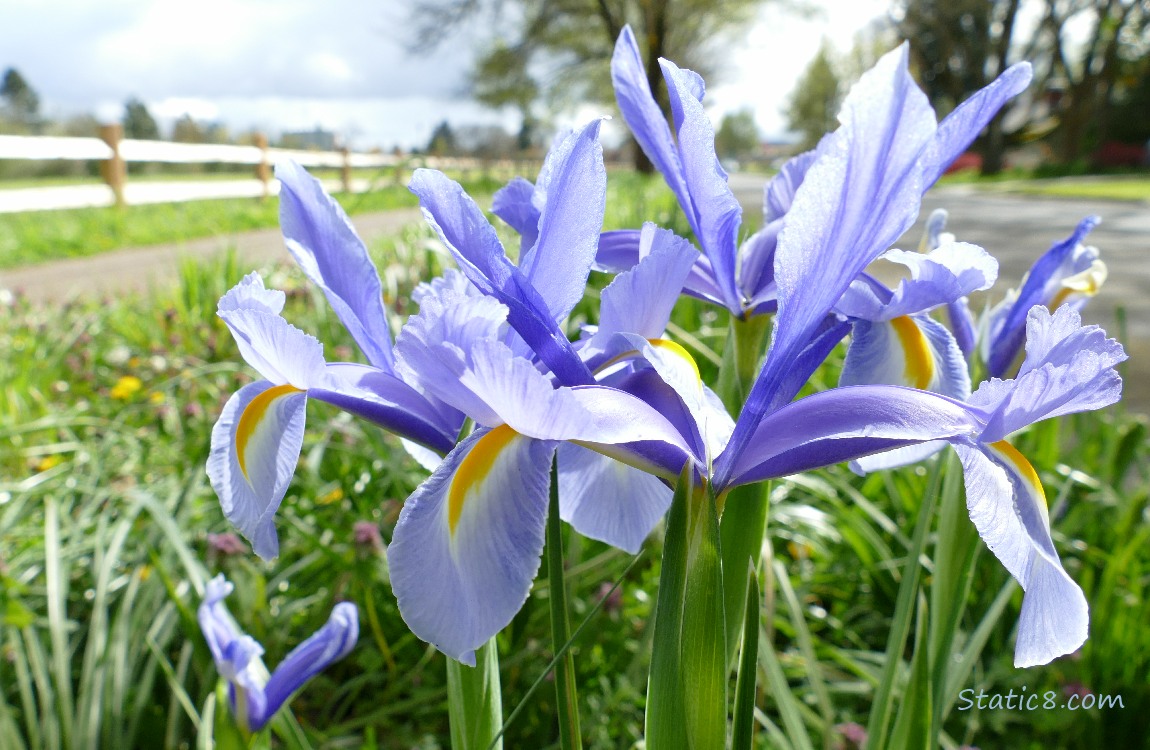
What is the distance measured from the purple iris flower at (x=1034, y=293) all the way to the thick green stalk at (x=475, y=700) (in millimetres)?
790

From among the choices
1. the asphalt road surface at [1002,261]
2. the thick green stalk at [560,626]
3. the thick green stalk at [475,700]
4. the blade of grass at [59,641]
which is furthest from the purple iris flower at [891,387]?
the asphalt road surface at [1002,261]

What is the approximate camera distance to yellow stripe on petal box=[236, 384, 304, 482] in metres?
0.67

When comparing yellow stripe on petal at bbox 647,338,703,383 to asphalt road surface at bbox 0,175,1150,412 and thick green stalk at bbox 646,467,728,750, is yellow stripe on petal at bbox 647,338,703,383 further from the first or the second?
asphalt road surface at bbox 0,175,1150,412

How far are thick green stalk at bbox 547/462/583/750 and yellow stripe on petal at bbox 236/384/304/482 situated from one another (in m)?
0.25

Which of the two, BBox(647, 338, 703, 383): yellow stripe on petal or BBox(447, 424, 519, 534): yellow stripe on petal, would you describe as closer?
BBox(447, 424, 519, 534): yellow stripe on petal

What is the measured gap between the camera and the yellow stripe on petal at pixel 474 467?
1.76 ft

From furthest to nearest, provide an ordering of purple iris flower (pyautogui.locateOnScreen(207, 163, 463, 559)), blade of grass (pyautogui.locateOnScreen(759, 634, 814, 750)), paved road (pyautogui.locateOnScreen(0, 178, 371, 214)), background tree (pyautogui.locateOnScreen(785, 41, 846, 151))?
1. background tree (pyautogui.locateOnScreen(785, 41, 846, 151))
2. paved road (pyautogui.locateOnScreen(0, 178, 371, 214))
3. blade of grass (pyautogui.locateOnScreen(759, 634, 814, 750))
4. purple iris flower (pyautogui.locateOnScreen(207, 163, 463, 559))

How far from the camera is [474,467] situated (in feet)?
1.78

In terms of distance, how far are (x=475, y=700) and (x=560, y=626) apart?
0.09 m

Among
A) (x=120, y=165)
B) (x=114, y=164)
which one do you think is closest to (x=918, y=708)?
(x=114, y=164)

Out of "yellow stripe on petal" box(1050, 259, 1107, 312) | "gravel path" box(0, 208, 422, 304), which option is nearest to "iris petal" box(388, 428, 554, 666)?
"yellow stripe on petal" box(1050, 259, 1107, 312)

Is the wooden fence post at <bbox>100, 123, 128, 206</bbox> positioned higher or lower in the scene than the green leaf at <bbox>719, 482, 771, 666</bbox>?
higher

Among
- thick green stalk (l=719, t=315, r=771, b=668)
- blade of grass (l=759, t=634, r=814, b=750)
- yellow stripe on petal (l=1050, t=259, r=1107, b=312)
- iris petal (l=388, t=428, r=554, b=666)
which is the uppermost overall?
yellow stripe on petal (l=1050, t=259, r=1107, b=312)

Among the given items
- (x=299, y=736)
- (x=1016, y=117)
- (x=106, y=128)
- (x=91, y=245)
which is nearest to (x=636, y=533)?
(x=299, y=736)
